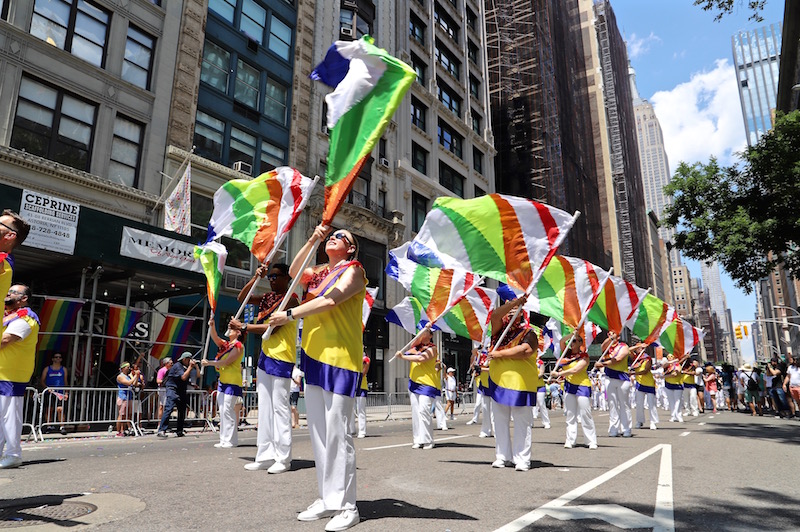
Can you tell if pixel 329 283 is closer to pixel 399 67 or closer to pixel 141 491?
pixel 399 67

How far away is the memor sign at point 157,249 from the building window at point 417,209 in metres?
19.9

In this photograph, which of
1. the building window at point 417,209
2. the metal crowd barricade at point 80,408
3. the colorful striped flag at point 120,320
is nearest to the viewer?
the metal crowd barricade at point 80,408

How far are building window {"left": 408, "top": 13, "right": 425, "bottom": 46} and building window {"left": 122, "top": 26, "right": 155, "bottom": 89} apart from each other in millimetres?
19518

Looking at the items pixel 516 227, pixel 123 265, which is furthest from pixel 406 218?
pixel 516 227

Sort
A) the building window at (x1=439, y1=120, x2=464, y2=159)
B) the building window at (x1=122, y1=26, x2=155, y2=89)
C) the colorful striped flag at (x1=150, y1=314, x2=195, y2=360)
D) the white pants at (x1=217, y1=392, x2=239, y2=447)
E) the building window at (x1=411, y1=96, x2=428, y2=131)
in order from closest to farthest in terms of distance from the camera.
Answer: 1. the white pants at (x1=217, y1=392, x2=239, y2=447)
2. the colorful striped flag at (x1=150, y1=314, x2=195, y2=360)
3. the building window at (x1=122, y1=26, x2=155, y2=89)
4. the building window at (x1=411, y1=96, x2=428, y2=131)
5. the building window at (x1=439, y1=120, x2=464, y2=159)

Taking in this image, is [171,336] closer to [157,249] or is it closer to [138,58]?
[157,249]

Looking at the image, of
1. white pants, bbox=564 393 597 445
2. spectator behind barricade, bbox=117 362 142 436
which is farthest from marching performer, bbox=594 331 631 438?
spectator behind barricade, bbox=117 362 142 436

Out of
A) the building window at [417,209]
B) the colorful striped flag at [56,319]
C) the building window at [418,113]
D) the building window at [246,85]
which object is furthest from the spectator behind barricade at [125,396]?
the building window at [418,113]

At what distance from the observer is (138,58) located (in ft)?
66.0

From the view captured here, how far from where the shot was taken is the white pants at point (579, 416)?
8.82 m

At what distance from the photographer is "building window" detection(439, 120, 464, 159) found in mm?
38281

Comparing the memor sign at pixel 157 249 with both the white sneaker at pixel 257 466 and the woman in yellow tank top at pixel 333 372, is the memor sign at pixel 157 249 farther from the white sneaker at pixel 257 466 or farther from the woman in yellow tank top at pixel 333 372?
the woman in yellow tank top at pixel 333 372

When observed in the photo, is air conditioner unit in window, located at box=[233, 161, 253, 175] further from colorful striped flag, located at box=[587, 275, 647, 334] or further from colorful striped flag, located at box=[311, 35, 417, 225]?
colorful striped flag, located at box=[311, 35, 417, 225]

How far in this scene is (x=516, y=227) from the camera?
7.08 metres
